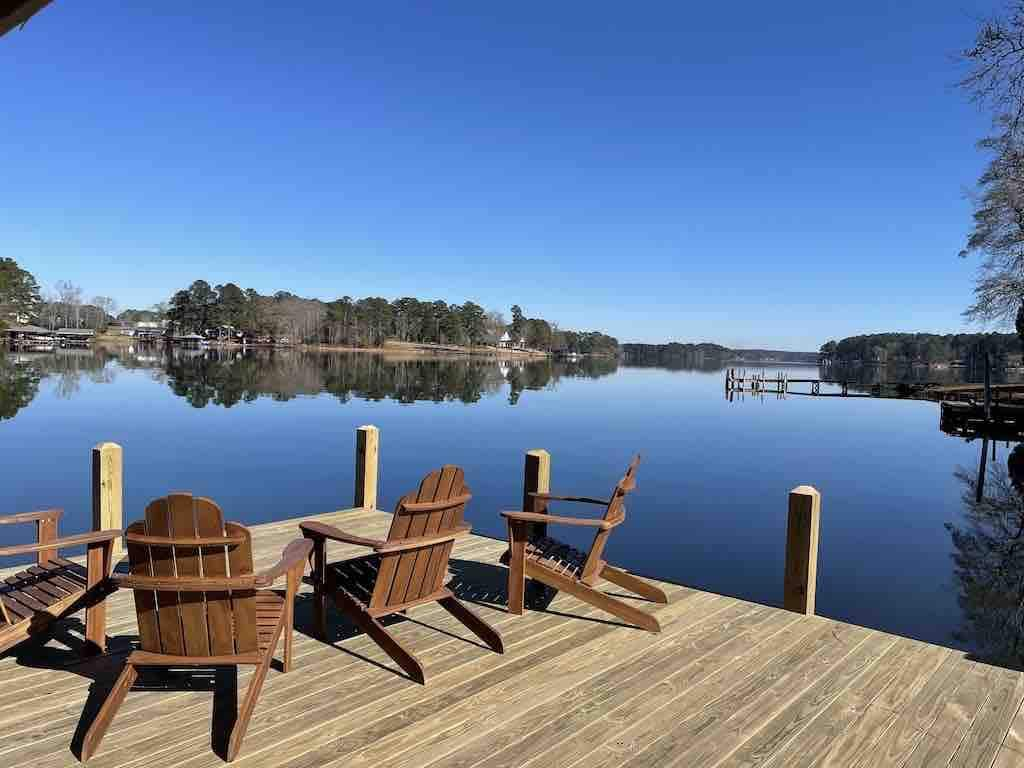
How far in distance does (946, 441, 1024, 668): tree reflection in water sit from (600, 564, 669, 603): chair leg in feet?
15.5

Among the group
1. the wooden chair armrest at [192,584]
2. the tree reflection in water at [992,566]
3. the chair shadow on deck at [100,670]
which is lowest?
the tree reflection in water at [992,566]

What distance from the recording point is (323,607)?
13.6ft

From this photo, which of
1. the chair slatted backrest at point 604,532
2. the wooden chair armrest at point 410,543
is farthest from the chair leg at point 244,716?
the chair slatted backrest at point 604,532

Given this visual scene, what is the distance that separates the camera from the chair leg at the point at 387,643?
355 centimetres

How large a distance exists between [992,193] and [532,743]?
3771 cm

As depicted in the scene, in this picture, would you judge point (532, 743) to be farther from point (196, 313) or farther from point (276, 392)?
point (196, 313)

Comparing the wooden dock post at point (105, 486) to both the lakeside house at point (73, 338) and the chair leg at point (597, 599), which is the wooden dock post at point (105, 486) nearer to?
the chair leg at point (597, 599)

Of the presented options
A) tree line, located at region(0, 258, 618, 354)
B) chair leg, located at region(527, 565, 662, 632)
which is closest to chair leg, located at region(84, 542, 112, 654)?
chair leg, located at region(527, 565, 662, 632)

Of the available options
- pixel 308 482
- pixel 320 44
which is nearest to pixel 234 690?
pixel 308 482

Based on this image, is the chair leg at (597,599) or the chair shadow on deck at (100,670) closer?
the chair shadow on deck at (100,670)

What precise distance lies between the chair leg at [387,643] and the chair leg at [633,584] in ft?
5.97

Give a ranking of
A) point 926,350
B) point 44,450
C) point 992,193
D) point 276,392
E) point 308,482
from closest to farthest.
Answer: point 308,482 < point 44,450 < point 992,193 < point 276,392 < point 926,350

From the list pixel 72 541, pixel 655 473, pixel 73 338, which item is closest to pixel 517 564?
pixel 72 541

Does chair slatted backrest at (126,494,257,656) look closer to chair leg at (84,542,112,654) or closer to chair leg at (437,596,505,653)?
chair leg at (84,542,112,654)
